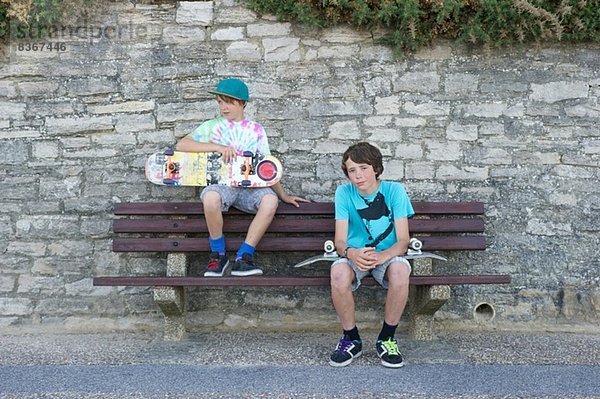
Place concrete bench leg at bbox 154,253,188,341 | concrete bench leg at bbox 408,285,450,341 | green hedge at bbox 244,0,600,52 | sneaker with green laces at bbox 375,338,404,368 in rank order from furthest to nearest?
1. green hedge at bbox 244,0,600,52
2. concrete bench leg at bbox 154,253,188,341
3. concrete bench leg at bbox 408,285,450,341
4. sneaker with green laces at bbox 375,338,404,368

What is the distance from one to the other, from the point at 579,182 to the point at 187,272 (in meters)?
2.82

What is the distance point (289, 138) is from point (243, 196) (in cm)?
67

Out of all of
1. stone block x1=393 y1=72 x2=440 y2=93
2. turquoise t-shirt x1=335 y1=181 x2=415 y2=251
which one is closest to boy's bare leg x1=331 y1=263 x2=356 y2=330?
turquoise t-shirt x1=335 y1=181 x2=415 y2=251

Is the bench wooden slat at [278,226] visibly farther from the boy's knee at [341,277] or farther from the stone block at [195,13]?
the stone block at [195,13]

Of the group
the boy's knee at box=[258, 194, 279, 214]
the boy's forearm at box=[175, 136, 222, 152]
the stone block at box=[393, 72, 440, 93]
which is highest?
the stone block at box=[393, 72, 440, 93]

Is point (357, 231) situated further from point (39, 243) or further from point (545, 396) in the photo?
point (39, 243)

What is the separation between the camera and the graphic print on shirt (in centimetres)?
410

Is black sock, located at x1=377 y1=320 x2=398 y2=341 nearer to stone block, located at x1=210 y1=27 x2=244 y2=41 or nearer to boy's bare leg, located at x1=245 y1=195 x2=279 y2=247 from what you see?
boy's bare leg, located at x1=245 y1=195 x2=279 y2=247

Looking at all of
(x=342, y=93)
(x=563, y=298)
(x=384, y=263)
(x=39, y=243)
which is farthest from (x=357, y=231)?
(x=39, y=243)

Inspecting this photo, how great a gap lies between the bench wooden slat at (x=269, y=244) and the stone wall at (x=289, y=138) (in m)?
0.31

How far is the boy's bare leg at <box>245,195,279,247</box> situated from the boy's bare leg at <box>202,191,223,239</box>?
0.19 m

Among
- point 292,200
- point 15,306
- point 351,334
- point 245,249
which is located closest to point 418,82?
point 292,200

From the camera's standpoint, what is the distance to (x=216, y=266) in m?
4.27

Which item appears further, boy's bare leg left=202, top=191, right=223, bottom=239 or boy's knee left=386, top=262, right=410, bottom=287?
boy's bare leg left=202, top=191, right=223, bottom=239
